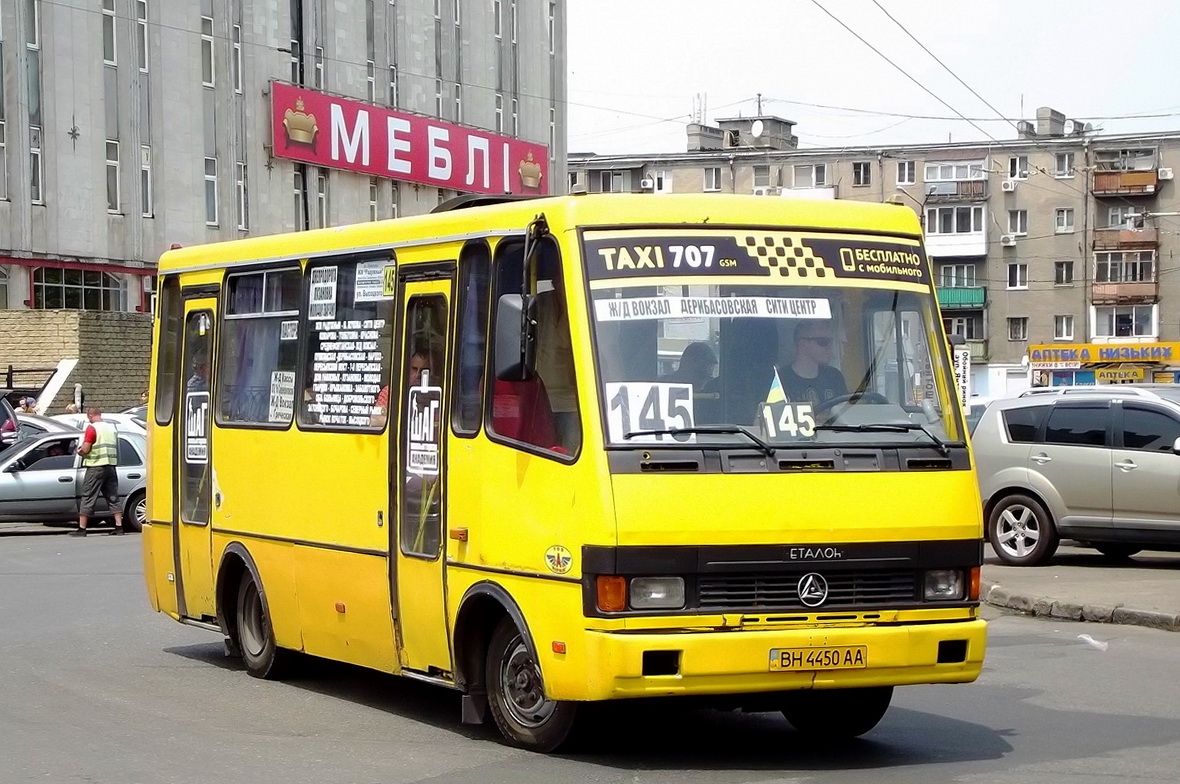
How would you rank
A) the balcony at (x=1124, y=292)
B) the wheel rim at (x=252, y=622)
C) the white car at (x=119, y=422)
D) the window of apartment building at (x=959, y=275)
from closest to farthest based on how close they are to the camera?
the wheel rim at (x=252, y=622) → the white car at (x=119, y=422) → the balcony at (x=1124, y=292) → the window of apartment building at (x=959, y=275)

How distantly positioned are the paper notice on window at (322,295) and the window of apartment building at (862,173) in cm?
8691

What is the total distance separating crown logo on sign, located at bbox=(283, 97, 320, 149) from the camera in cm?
5422

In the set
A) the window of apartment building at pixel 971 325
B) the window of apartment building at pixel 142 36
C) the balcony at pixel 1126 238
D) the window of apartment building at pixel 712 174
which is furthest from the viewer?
the window of apartment building at pixel 712 174

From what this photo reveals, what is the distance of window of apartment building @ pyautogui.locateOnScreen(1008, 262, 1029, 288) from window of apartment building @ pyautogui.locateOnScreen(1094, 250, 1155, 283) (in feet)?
11.7

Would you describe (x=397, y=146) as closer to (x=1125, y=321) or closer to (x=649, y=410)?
(x=1125, y=321)

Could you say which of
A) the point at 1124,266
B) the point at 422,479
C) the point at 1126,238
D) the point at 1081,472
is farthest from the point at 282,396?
the point at 1124,266

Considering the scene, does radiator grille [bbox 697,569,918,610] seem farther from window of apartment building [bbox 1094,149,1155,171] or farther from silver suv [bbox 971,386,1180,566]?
window of apartment building [bbox 1094,149,1155,171]

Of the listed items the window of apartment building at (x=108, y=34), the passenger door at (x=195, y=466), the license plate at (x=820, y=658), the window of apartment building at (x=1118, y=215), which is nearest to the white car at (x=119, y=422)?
the passenger door at (x=195, y=466)

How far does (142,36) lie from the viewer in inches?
1913

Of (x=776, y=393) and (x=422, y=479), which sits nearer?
(x=776, y=393)

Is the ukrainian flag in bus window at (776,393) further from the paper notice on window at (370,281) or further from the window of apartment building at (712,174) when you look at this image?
the window of apartment building at (712,174)

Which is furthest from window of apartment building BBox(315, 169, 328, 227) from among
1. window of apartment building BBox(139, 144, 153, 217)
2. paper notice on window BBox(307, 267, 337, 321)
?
paper notice on window BBox(307, 267, 337, 321)

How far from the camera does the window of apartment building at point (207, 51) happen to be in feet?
168

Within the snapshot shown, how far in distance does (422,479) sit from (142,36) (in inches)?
1660
